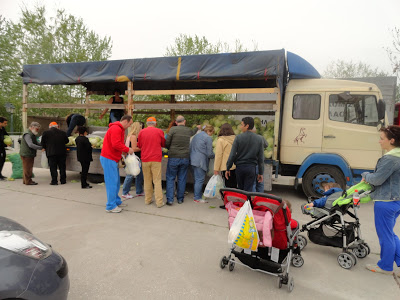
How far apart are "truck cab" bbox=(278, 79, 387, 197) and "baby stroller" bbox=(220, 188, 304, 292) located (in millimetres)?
3320

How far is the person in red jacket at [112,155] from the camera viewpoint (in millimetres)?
5059

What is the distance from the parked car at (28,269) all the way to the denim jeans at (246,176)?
333 centimetres

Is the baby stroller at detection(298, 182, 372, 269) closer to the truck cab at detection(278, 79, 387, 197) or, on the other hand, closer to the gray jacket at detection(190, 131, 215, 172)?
the truck cab at detection(278, 79, 387, 197)

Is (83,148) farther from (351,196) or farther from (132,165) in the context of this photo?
(351,196)

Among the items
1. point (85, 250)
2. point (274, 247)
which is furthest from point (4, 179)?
point (274, 247)

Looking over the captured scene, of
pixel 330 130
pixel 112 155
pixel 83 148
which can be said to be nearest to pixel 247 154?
pixel 330 130

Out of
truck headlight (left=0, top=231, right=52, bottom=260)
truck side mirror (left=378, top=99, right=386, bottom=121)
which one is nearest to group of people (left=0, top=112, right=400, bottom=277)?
truck side mirror (left=378, top=99, right=386, bottom=121)

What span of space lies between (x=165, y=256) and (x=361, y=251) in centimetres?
256

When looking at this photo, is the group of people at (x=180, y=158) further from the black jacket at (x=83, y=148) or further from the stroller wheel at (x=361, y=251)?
the stroller wheel at (x=361, y=251)

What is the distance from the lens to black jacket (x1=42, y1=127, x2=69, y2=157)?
7.14 metres

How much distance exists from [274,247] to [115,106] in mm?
5969

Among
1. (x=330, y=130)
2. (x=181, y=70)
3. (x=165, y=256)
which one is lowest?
(x=165, y=256)

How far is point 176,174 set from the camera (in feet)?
19.6

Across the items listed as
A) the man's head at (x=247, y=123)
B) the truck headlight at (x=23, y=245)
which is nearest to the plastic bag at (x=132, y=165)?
the man's head at (x=247, y=123)
